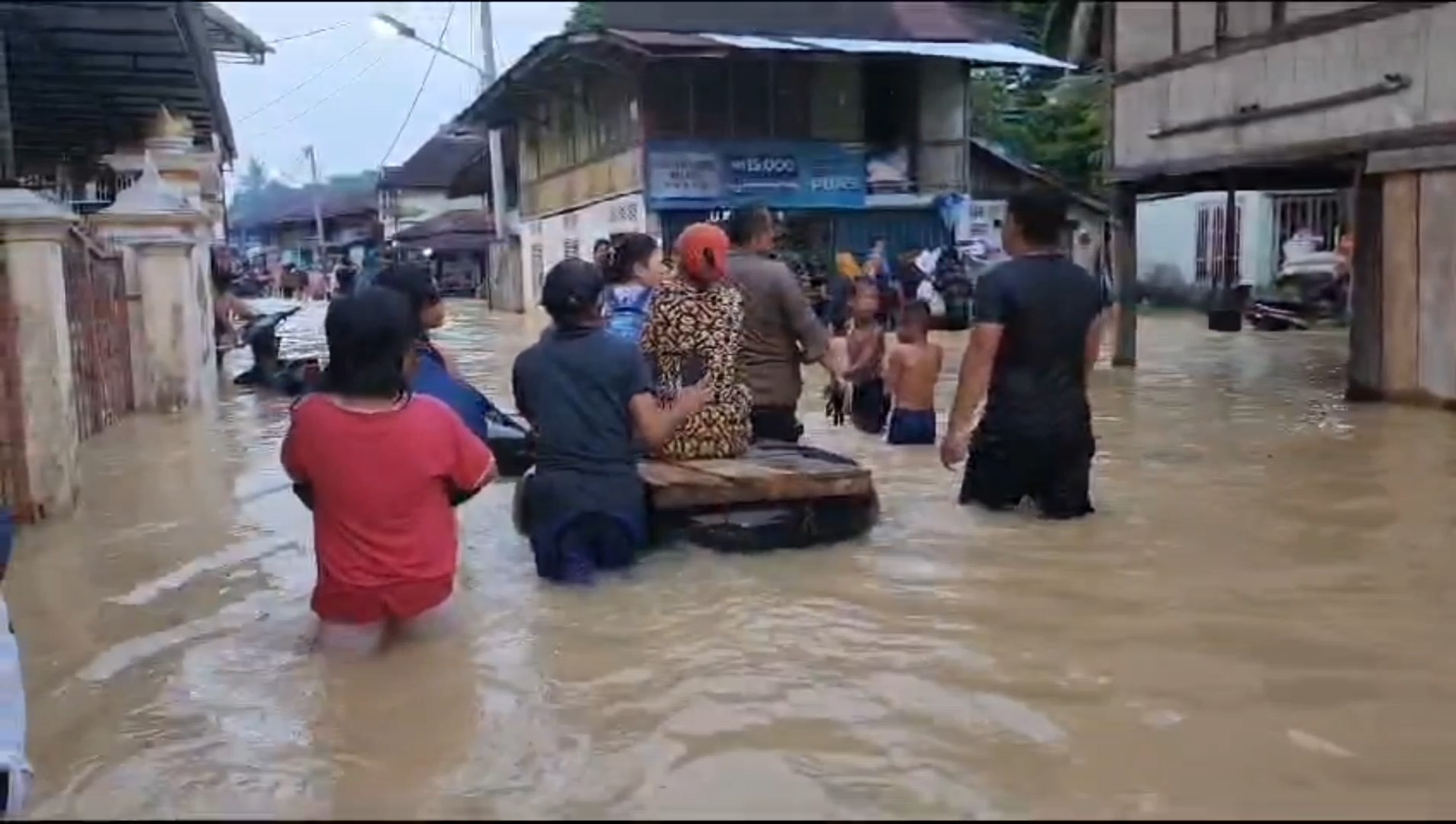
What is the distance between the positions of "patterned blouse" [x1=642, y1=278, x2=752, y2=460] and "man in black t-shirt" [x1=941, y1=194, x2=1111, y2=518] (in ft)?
3.08

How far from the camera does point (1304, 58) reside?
494 inches

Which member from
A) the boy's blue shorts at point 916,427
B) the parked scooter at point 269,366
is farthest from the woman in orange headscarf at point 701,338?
the parked scooter at point 269,366

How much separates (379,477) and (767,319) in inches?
107

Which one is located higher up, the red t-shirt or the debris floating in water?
the red t-shirt

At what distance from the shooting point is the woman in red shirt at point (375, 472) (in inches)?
174

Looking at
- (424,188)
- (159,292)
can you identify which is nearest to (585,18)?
(159,292)

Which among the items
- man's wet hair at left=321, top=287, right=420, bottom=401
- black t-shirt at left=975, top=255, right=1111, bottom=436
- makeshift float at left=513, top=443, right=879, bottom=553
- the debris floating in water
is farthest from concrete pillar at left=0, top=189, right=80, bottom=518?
the debris floating in water

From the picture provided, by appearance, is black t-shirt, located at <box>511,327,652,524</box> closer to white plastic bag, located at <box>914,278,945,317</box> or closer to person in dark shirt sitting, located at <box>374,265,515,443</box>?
person in dark shirt sitting, located at <box>374,265,515,443</box>

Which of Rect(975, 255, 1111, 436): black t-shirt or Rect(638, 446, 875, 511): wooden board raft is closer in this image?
Rect(638, 446, 875, 511): wooden board raft

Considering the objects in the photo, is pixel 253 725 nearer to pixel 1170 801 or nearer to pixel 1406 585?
pixel 1170 801

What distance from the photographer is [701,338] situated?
6.12 meters

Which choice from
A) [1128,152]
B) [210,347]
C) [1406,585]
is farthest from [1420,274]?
[210,347]

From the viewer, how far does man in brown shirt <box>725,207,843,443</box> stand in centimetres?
671

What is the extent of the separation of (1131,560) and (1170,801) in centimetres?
271
